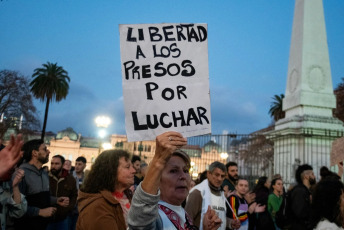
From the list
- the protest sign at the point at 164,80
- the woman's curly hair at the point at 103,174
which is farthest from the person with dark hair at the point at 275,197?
the protest sign at the point at 164,80

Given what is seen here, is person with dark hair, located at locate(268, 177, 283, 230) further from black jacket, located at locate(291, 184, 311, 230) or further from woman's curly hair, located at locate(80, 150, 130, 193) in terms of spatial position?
woman's curly hair, located at locate(80, 150, 130, 193)

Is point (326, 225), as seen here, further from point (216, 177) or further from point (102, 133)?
point (102, 133)

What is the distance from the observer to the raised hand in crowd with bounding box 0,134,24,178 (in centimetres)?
200

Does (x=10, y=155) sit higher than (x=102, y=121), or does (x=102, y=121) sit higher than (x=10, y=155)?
(x=102, y=121)

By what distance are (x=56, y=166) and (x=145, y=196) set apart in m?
4.87

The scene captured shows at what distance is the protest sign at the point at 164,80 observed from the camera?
8.57ft

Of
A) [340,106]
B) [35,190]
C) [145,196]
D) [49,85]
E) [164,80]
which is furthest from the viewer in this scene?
[49,85]

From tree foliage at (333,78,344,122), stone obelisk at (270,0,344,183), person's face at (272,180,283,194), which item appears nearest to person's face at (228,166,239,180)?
person's face at (272,180,283,194)

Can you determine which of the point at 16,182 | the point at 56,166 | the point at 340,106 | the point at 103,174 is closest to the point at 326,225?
the point at 103,174

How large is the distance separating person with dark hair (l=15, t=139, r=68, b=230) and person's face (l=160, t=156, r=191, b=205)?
3.01 m

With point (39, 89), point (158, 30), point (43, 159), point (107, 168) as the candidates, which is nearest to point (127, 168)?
point (107, 168)

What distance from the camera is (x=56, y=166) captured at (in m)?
6.16

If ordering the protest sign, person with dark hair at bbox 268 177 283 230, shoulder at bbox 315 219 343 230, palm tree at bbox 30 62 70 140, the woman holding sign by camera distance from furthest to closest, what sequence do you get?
palm tree at bbox 30 62 70 140 → person with dark hair at bbox 268 177 283 230 → shoulder at bbox 315 219 343 230 → the protest sign → the woman holding sign

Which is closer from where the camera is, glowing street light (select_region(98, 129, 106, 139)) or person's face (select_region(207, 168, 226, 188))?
person's face (select_region(207, 168, 226, 188))
